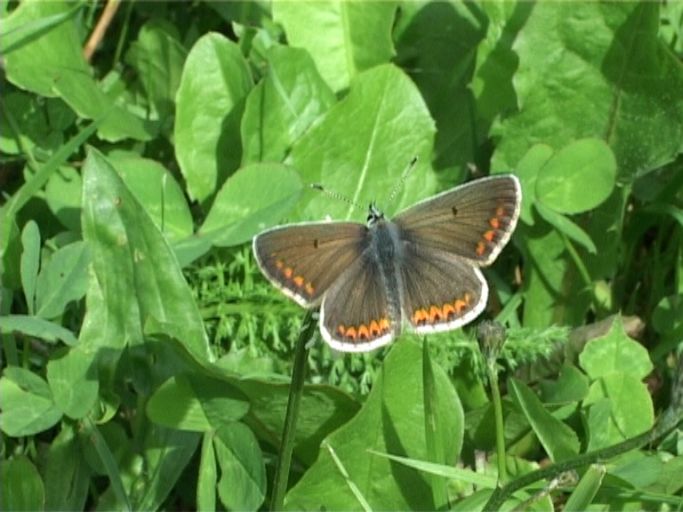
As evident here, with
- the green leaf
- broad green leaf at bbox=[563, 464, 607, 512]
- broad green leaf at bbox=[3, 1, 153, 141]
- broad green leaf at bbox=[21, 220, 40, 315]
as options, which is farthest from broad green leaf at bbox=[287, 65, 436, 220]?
broad green leaf at bbox=[563, 464, 607, 512]

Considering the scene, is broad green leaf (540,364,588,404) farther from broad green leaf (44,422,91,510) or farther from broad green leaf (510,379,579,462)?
broad green leaf (44,422,91,510)

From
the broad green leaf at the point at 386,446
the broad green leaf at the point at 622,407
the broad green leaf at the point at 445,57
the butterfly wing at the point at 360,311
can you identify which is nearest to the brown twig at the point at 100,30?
the broad green leaf at the point at 445,57

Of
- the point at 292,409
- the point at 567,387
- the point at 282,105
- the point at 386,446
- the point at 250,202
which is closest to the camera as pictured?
the point at 292,409

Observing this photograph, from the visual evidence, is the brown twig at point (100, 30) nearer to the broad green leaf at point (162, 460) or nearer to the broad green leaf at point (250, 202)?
the broad green leaf at point (250, 202)

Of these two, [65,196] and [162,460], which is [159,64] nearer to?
[65,196]

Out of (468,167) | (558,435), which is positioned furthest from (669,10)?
Answer: (558,435)

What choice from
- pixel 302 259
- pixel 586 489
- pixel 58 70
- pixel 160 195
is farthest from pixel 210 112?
pixel 586 489
